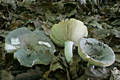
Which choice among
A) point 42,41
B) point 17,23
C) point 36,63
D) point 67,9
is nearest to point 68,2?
point 67,9

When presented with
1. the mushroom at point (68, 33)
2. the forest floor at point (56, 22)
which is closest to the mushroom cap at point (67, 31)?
the mushroom at point (68, 33)

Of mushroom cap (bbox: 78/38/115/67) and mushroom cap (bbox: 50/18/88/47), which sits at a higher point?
mushroom cap (bbox: 50/18/88/47)

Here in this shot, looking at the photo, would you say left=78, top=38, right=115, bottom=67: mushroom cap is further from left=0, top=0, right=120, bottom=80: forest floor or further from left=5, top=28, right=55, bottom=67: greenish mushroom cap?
left=5, top=28, right=55, bottom=67: greenish mushroom cap

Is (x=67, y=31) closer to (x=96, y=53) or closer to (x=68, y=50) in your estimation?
(x=68, y=50)

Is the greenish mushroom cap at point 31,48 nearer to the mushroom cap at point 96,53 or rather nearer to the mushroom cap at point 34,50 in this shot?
the mushroom cap at point 34,50

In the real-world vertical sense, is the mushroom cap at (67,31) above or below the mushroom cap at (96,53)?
above

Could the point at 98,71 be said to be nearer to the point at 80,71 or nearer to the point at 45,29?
the point at 80,71

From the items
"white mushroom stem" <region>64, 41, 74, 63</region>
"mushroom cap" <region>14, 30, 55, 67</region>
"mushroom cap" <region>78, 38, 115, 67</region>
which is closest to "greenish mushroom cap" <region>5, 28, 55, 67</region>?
"mushroom cap" <region>14, 30, 55, 67</region>
